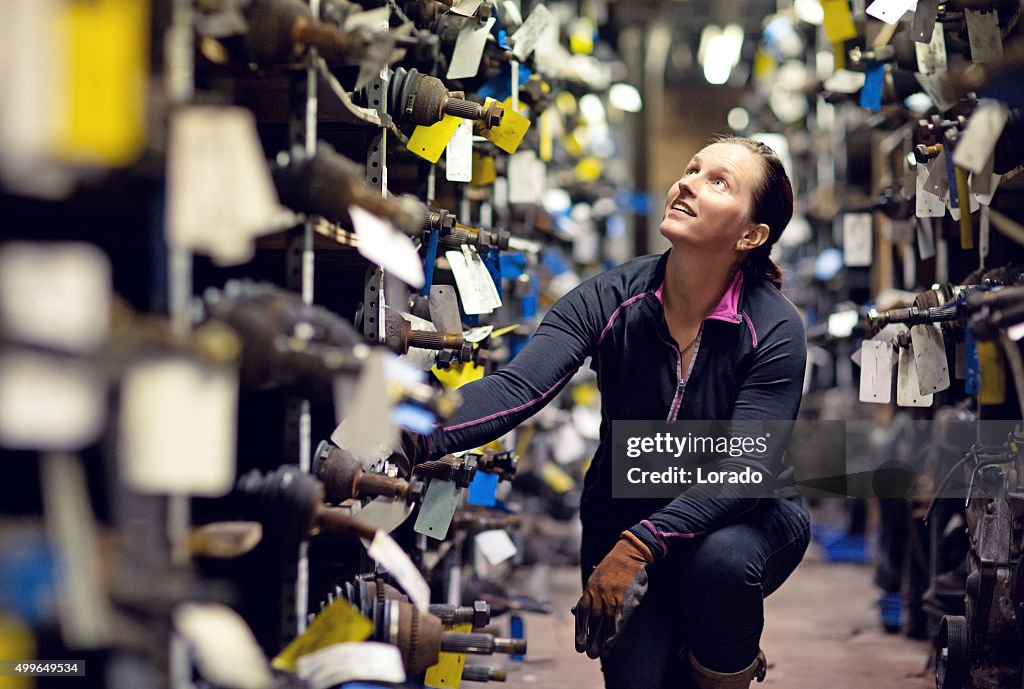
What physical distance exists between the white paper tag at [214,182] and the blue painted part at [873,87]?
1.90 meters

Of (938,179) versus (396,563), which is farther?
(938,179)

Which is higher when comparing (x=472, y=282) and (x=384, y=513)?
(x=472, y=282)

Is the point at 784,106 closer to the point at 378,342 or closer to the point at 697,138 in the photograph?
the point at 697,138

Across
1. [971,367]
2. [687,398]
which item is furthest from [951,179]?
[687,398]

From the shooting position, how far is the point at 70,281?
39.6 inches

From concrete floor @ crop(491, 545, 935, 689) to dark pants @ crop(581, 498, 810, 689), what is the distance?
0.58 metres

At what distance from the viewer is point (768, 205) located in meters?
2.13

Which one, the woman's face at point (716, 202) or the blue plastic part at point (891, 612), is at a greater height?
the woman's face at point (716, 202)

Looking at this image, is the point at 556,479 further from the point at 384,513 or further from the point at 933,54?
the point at 384,513

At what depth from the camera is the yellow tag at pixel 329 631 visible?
1445 mm

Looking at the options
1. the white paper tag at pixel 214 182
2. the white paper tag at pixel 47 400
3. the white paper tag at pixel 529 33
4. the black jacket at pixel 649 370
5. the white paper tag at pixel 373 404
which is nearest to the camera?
the white paper tag at pixel 47 400

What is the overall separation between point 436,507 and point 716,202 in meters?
0.79

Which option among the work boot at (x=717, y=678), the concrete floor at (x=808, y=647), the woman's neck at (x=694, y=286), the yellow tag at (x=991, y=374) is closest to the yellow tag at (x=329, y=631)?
the work boot at (x=717, y=678)

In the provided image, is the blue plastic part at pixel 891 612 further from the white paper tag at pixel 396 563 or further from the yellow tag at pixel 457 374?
the white paper tag at pixel 396 563
